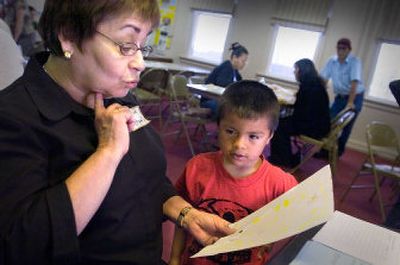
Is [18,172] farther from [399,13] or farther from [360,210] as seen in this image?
[399,13]

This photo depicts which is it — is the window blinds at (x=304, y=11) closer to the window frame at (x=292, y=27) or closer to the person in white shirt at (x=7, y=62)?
the window frame at (x=292, y=27)

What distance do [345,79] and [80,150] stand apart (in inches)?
202

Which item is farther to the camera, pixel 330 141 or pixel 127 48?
pixel 330 141

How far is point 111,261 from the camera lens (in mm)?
820

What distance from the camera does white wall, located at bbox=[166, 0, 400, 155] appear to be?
599cm

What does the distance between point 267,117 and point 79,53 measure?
0.60 metres

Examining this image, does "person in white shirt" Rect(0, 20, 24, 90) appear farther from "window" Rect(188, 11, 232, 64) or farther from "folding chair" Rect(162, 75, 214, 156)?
"window" Rect(188, 11, 232, 64)

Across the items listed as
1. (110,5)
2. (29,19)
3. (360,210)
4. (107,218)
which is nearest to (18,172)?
(107,218)

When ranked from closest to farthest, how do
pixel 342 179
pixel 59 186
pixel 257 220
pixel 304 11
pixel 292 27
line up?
pixel 59 186
pixel 257 220
pixel 342 179
pixel 304 11
pixel 292 27

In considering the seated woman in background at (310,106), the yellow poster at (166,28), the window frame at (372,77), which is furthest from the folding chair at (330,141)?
the yellow poster at (166,28)

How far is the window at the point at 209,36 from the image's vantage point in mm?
7820

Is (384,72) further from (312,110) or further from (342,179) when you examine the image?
(312,110)

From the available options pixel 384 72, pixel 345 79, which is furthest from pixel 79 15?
pixel 384 72

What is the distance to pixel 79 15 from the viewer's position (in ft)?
2.35
